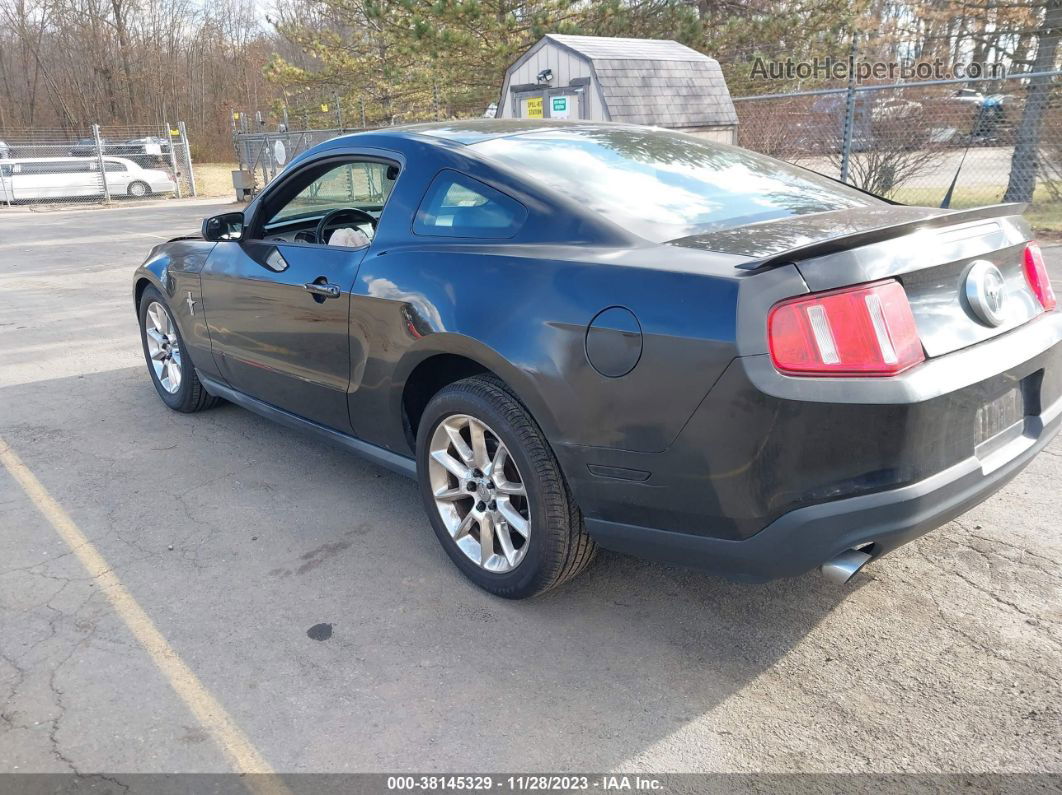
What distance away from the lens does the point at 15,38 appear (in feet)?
130

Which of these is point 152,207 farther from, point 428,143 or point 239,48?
point 239,48

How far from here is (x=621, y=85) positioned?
11.1m

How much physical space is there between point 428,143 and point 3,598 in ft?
7.65

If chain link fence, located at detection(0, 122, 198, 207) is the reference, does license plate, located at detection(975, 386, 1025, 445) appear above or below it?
below

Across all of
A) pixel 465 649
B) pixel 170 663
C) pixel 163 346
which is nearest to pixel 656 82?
pixel 163 346

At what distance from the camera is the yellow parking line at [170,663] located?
7.34 feet

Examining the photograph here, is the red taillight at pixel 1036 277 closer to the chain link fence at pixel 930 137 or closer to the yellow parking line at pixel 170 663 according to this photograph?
the yellow parking line at pixel 170 663

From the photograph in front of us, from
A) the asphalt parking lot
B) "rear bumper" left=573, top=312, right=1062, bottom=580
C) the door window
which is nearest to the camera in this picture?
"rear bumper" left=573, top=312, right=1062, bottom=580

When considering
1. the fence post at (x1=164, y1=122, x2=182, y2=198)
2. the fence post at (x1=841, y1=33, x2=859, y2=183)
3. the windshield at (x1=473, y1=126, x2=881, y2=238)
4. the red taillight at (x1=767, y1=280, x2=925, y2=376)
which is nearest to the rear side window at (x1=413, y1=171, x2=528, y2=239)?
the windshield at (x1=473, y1=126, x2=881, y2=238)

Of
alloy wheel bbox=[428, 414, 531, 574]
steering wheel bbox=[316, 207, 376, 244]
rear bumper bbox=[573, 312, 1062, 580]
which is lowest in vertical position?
alloy wheel bbox=[428, 414, 531, 574]

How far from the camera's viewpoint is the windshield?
2846mm

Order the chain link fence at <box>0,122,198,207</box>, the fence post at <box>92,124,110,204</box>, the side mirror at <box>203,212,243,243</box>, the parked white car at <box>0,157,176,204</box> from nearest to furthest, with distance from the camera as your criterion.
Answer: the side mirror at <box>203,212,243,243</box> → the parked white car at <box>0,157,176,204</box> → the chain link fence at <box>0,122,198,207</box> → the fence post at <box>92,124,110,204</box>

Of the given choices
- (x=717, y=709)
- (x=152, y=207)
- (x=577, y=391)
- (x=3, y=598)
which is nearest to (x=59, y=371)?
(x=3, y=598)

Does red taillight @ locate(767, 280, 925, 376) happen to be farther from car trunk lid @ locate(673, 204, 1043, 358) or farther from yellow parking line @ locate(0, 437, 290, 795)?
yellow parking line @ locate(0, 437, 290, 795)
